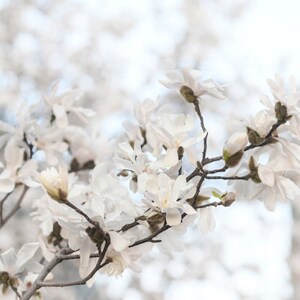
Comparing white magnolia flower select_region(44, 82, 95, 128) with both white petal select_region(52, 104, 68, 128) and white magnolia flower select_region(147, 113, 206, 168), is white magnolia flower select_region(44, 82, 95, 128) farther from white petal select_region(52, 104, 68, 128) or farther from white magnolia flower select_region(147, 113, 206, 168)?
white magnolia flower select_region(147, 113, 206, 168)

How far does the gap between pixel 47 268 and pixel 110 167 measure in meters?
0.19

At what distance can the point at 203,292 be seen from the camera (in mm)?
2840

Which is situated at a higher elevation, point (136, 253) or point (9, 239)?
point (136, 253)

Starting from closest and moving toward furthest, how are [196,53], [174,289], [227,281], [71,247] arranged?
[71,247], [174,289], [227,281], [196,53]

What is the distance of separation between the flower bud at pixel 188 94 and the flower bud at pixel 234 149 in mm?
64

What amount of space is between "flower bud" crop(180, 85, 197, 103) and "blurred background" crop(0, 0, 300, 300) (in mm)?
2095

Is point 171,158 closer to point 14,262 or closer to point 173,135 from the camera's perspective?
point 173,135

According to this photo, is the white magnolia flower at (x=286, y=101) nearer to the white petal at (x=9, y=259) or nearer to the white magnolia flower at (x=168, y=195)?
the white magnolia flower at (x=168, y=195)

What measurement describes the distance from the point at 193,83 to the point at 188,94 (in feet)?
0.03

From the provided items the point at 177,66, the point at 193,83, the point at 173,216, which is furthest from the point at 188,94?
the point at 177,66

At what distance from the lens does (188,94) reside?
0.46 meters

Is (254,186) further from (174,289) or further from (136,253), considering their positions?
(174,289)

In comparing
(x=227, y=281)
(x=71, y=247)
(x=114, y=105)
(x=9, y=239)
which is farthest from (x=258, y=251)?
(x=71, y=247)

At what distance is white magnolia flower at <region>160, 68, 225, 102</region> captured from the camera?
0.45 m
